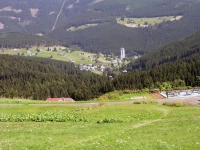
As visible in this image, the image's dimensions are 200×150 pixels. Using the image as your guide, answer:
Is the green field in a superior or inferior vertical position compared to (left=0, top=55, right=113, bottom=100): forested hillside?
inferior

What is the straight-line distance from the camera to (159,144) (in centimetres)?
1883

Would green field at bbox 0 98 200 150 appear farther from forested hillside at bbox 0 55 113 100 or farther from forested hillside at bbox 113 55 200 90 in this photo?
forested hillside at bbox 0 55 113 100

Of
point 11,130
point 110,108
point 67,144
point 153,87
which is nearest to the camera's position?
point 67,144

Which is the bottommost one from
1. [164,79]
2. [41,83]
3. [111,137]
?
[111,137]

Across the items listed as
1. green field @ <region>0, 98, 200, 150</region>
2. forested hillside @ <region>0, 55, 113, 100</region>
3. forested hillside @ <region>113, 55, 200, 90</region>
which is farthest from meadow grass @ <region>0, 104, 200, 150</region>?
forested hillside @ <region>0, 55, 113, 100</region>

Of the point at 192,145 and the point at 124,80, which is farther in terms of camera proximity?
the point at 124,80

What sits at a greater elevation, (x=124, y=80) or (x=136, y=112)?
(x=124, y=80)

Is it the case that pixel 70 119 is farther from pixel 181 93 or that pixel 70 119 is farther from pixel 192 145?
pixel 181 93

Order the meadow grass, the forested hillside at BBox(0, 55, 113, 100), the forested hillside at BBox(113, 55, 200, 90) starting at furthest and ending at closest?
the forested hillside at BBox(0, 55, 113, 100) → the forested hillside at BBox(113, 55, 200, 90) → the meadow grass

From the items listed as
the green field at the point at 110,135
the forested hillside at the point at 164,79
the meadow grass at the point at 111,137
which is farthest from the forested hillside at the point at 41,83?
the meadow grass at the point at 111,137

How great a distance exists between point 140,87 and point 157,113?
128 feet

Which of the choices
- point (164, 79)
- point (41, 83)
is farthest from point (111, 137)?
point (41, 83)

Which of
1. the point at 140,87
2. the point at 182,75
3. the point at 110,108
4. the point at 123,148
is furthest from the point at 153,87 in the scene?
the point at 123,148

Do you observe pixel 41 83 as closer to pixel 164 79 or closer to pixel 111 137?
pixel 164 79
